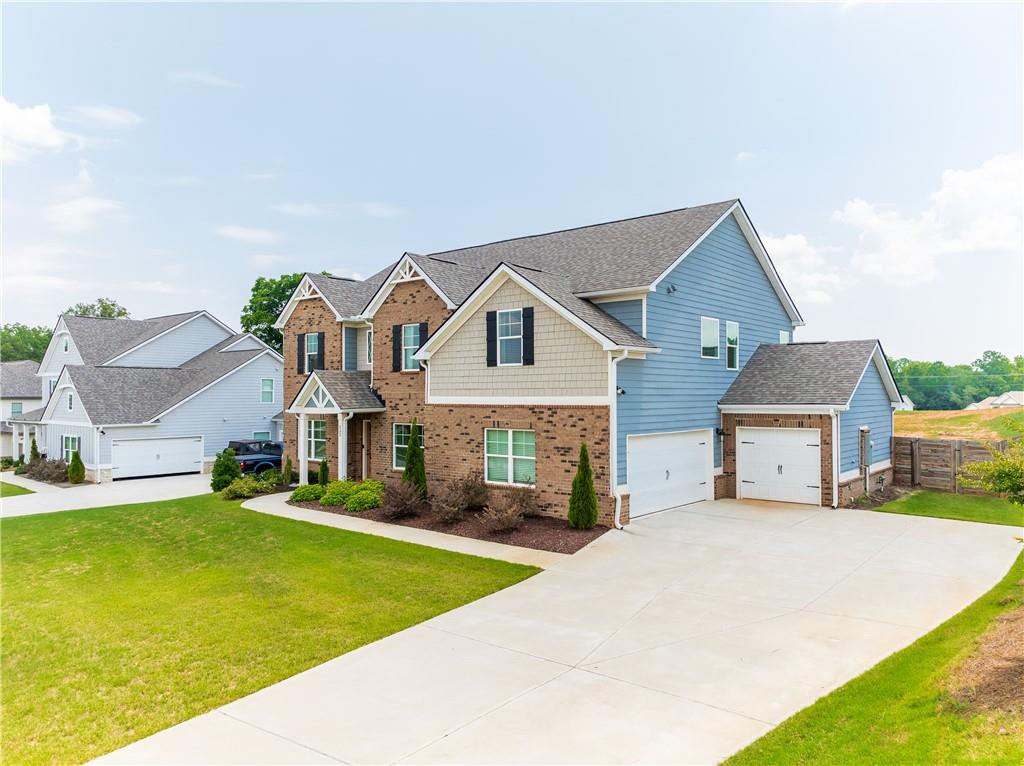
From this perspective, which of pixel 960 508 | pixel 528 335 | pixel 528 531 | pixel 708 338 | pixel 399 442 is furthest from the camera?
pixel 399 442

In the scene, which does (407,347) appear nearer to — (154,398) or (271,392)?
(271,392)

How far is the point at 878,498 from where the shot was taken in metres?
18.1

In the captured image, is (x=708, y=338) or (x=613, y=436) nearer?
(x=613, y=436)

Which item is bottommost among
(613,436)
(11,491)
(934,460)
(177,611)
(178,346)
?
(11,491)

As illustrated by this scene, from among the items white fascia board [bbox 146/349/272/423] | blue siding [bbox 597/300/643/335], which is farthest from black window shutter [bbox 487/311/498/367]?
white fascia board [bbox 146/349/272/423]

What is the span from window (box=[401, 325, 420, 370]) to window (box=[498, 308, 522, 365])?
437 centimetres

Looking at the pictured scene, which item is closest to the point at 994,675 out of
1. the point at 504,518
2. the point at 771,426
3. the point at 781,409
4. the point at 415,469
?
the point at 504,518

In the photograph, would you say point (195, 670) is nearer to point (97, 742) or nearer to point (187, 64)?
point (97, 742)

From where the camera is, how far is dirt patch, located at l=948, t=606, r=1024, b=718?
5031mm

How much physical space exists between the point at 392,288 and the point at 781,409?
42.5 ft

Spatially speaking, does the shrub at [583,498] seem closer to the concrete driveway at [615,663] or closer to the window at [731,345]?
the concrete driveway at [615,663]

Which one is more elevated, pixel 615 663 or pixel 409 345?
pixel 409 345

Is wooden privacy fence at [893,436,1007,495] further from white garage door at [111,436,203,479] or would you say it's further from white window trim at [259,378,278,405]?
white garage door at [111,436,203,479]

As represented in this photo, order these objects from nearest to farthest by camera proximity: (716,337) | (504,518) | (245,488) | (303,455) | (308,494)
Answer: (504,518) < (716,337) < (308,494) < (245,488) < (303,455)
